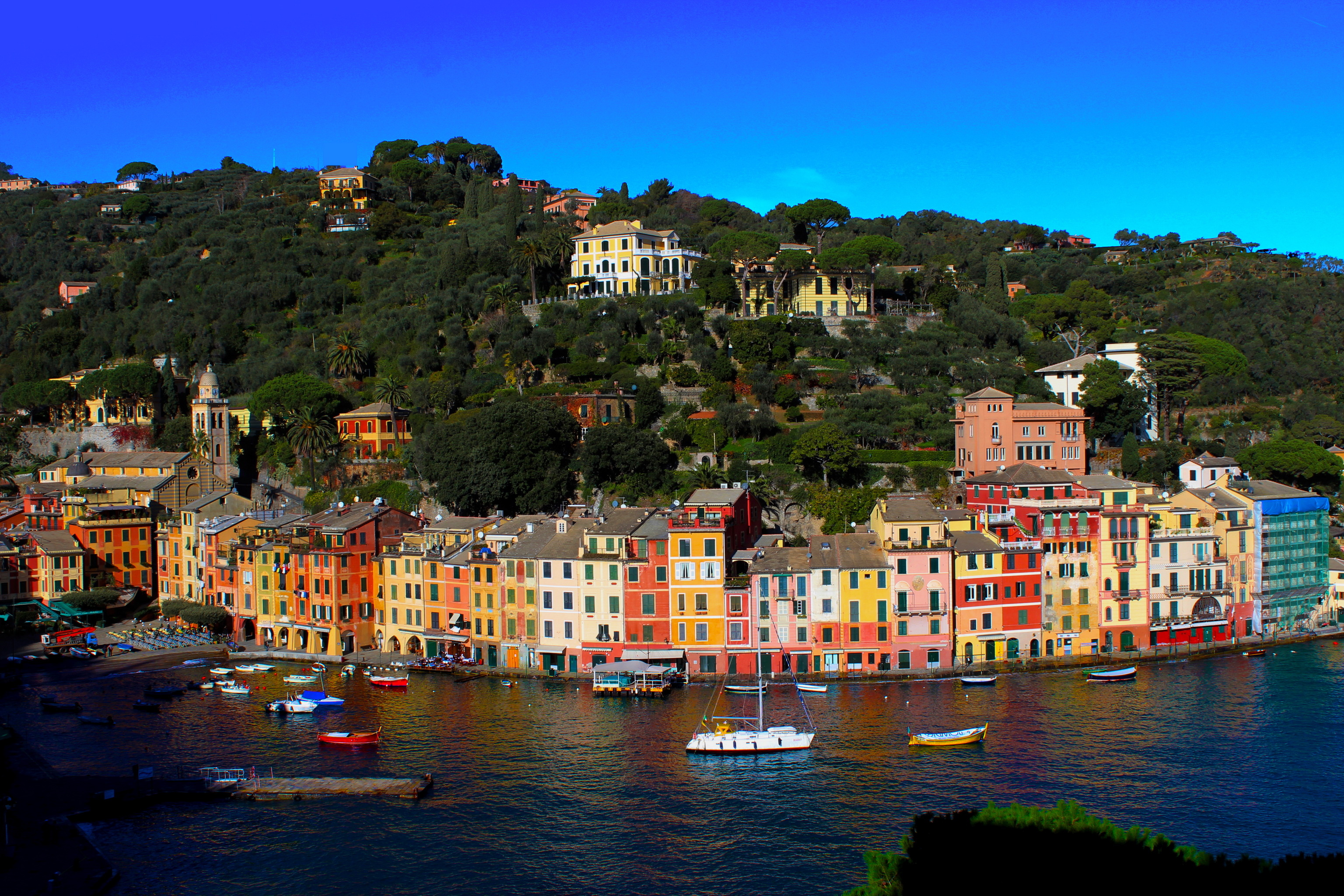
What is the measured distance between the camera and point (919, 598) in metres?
51.3

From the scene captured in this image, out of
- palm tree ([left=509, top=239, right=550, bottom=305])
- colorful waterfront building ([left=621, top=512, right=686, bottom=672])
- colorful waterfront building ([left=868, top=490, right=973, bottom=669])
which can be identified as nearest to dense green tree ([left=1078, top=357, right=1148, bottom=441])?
colorful waterfront building ([left=868, top=490, right=973, bottom=669])

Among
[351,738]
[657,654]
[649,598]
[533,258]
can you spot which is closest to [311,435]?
[533,258]

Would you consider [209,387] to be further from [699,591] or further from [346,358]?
[699,591]

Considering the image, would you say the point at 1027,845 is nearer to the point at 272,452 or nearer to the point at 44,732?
the point at 44,732

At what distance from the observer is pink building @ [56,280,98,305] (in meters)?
125

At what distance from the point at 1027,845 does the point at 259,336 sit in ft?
323

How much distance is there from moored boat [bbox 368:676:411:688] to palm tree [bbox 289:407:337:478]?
103ft

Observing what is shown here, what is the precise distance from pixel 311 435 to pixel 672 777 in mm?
49052

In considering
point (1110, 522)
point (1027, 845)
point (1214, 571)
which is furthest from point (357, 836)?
point (1214, 571)

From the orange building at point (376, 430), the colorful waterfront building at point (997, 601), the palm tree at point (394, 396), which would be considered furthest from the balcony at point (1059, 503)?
the palm tree at point (394, 396)

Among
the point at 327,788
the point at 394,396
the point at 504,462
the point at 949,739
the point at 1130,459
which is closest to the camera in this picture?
the point at 327,788

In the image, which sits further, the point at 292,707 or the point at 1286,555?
the point at 1286,555

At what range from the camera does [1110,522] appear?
55.2 m

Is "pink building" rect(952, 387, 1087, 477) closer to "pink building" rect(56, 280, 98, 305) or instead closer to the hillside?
the hillside
